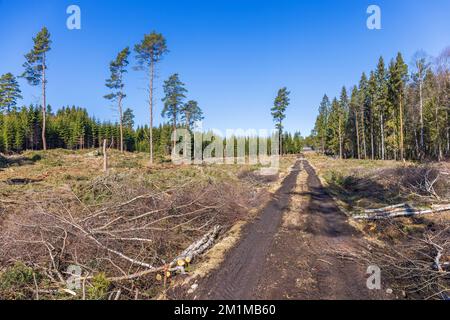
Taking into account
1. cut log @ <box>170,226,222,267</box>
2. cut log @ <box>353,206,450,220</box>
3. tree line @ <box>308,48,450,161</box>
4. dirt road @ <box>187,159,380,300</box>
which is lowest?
dirt road @ <box>187,159,380,300</box>

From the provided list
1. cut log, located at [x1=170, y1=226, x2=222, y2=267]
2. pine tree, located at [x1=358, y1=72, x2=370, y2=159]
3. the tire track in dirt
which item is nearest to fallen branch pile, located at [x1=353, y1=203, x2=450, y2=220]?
the tire track in dirt

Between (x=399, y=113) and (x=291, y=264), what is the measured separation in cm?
3806

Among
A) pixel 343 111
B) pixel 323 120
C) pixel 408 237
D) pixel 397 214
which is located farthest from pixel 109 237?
pixel 323 120

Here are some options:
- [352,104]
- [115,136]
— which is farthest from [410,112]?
[115,136]

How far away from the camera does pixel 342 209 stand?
11945 millimetres

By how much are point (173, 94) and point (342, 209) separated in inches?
1328

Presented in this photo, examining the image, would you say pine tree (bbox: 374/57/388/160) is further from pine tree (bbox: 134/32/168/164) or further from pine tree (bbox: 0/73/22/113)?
pine tree (bbox: 0/73/22/113)

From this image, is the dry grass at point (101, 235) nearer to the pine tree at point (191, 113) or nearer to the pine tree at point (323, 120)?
the pine tree at point (191, 113)

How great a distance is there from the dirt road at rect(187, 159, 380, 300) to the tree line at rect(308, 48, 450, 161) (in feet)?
92.1

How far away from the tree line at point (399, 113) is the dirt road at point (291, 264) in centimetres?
2807

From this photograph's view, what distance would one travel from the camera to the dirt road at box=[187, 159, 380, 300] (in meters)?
4.94

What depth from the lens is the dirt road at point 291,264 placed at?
16.2ft

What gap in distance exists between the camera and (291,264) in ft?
20.4

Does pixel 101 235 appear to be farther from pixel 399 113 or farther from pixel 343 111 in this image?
pixel 343 111
